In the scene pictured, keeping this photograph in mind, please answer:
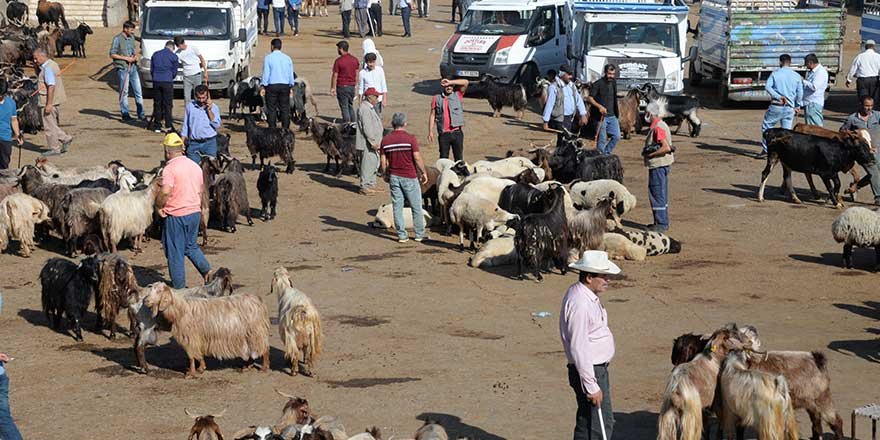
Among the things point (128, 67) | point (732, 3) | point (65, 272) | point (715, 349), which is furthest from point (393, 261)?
point (732, 3)

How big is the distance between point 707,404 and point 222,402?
3858 mm

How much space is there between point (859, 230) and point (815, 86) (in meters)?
6.97

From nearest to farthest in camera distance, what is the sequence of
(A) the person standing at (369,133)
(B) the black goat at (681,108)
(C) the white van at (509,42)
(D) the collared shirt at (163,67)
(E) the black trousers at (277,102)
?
(A) the person standing at (369,133) < (E) the black trousers at (277,102) < (D) the collared shirt at (163,67) < (B) the black goat at (681,108) < (C) the white van at (509,42)

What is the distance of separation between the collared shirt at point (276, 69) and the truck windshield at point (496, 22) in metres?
8.02

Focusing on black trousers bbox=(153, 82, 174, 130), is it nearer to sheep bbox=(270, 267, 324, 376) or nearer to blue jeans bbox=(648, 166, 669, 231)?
blue jeans bbox=(648, 166, 669, 231)

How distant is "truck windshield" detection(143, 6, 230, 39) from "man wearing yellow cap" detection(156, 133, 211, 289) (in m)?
14.2

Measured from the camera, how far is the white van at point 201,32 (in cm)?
2567

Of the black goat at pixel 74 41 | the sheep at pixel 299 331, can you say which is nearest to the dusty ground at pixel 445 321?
the sheep at pixel 299 331

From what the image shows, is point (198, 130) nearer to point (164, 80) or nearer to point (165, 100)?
point (164, 80)

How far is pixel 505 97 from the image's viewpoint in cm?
2531

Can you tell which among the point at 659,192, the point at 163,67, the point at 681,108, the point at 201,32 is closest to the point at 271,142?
the point at 163,67

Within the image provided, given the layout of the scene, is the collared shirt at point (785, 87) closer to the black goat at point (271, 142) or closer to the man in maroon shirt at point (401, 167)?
the man in maroon shirt at point (401, 167)

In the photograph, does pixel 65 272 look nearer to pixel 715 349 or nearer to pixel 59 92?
pixel 715 349

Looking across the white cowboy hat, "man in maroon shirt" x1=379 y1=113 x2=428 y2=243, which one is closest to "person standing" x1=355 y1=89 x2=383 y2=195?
"man in maroon shirt" x1=379 y1=113 x2=428 y2=243
